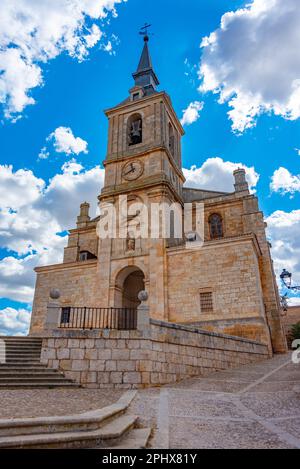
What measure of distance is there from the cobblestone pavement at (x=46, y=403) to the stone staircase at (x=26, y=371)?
0.57 meters

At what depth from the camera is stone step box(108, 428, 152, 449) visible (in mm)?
3536

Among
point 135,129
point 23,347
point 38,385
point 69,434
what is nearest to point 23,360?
point 23,347

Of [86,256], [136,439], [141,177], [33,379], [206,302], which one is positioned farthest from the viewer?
[86,256]

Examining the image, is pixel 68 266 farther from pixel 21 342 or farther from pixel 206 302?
pixel 21 342

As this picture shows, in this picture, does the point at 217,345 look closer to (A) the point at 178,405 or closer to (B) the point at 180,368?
(B) the point at 180,368

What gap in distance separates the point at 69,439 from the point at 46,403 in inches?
102

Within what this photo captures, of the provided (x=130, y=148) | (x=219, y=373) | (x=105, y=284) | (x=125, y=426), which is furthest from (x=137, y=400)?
(x=130, y=148)

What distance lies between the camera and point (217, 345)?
11.8 meters

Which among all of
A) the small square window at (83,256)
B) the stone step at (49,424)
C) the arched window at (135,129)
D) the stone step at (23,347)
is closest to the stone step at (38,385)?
the stone step at (23,347)

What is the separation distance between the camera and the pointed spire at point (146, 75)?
27952mm

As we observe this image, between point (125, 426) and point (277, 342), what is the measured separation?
16557mm

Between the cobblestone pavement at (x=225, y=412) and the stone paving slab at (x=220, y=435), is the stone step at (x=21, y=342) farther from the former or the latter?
the stone paving slab at (x=220, y=435)

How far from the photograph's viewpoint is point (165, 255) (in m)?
18.5

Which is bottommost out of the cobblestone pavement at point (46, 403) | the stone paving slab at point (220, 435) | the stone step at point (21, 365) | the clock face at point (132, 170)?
the stone paving slab at point (220, 435)
